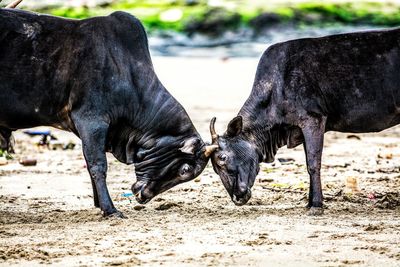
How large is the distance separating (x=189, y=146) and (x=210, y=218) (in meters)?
0.77

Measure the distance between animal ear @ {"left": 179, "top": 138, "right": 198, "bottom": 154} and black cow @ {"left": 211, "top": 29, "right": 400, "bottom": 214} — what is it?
0.29 metres

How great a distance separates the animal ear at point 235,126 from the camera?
420 inches

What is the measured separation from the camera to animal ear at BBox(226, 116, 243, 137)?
10672mm

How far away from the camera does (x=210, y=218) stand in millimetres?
10258

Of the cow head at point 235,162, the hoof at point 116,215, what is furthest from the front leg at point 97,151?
the cow head at point 235,162

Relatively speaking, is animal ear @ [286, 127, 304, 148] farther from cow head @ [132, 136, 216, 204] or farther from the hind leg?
the hind leg

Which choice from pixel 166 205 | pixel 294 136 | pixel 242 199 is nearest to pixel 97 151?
pixel 166 205

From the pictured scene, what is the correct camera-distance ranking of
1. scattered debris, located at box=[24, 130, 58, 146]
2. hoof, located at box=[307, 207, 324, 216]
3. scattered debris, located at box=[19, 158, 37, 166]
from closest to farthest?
hoof, located at box=[307, 207, 324, 216] < scattered debris, located at box=[19, 158, 37, 166] < scattered debris, located at box=[24, 130, 58, 146]

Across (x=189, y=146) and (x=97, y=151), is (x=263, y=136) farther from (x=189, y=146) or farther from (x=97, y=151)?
(x=97, y=151)

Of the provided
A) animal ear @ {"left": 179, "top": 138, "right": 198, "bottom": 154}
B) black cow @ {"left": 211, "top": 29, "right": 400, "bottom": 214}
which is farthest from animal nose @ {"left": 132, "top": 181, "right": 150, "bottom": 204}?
black cow @ {"left": 211, "top": 29, "right": 400, "bottom": 214}

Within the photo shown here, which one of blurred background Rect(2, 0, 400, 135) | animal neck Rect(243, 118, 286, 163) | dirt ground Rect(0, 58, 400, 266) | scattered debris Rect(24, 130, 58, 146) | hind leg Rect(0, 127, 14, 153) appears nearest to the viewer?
dirt ground Rect(0, 58, 400, 266)

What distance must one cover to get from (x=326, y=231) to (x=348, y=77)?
209cm

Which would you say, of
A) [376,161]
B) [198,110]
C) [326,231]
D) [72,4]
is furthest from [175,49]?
[326,231]

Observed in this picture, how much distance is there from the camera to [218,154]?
1066 cm
